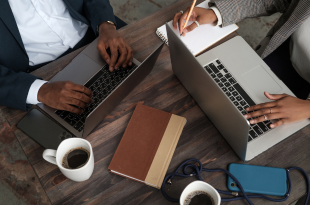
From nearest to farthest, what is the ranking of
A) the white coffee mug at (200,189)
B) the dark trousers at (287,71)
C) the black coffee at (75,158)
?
the white coffee mug at (200,189) → the black coffee at (75,158) → the dark trousers at (287,71)

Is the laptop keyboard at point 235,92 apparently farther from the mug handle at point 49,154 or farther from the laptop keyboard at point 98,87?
the mug handle at point 49,154

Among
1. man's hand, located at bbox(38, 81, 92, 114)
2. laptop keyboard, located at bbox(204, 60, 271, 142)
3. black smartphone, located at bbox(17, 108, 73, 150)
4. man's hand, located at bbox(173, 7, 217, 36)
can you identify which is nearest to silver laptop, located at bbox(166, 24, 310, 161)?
laptop keyboard, located at bbox(204, 60, 271, 142)

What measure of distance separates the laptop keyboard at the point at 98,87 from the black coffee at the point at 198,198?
1.47 ft

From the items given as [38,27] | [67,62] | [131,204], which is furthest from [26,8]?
Answer: [131,204]

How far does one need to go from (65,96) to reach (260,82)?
2.40ft

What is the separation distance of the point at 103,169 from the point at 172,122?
295 millimetres

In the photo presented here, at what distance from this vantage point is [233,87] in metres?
0.88

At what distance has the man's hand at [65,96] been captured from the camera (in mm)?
841

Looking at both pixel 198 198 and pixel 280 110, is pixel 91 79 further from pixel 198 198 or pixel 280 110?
pixel 280 110

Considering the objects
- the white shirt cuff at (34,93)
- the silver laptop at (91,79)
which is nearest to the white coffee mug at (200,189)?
the silver laptop at (91,79)

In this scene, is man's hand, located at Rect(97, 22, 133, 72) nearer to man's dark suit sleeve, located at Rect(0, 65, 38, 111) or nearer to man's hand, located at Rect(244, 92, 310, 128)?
man's dark suit sleeve, located at Rect(0, 65, 38, 111)

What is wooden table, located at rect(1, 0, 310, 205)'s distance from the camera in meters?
0.77

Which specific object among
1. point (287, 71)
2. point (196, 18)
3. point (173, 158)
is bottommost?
point (173, 158)

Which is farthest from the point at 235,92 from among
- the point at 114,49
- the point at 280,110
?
the point at 114,49
